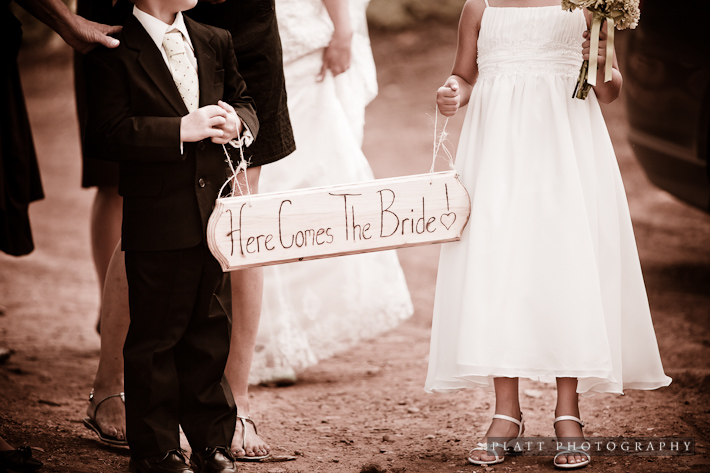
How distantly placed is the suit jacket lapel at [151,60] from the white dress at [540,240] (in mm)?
953

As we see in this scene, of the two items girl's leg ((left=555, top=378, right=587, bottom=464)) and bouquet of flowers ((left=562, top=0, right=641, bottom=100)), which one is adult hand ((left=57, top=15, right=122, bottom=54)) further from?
girl's leg ((left=555, top=378, right=587, bottom=464))

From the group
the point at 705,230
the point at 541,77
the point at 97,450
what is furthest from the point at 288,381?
the point at 705,230

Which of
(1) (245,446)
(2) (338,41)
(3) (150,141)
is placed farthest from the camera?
(2) (338,41)

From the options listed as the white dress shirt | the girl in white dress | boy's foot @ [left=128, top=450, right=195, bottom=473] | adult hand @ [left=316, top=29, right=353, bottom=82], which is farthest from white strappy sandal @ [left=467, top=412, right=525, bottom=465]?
adult hand @ [left=316, top=29, right=353, bottom=82]

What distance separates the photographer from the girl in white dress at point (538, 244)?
2523 millimetres

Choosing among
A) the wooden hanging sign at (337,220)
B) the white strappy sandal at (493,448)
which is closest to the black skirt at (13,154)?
the wooden hanging sign at (337,220)

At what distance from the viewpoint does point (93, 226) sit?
3.47 meters

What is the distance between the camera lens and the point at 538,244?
2.55 metres

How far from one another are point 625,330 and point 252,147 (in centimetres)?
135

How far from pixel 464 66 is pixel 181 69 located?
944 mm

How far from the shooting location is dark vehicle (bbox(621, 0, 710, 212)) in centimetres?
404

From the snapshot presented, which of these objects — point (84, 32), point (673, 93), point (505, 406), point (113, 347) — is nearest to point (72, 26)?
point (84, 32)

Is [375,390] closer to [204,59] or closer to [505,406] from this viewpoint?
[505,406]

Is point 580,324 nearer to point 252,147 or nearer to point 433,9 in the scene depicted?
point 252,147
